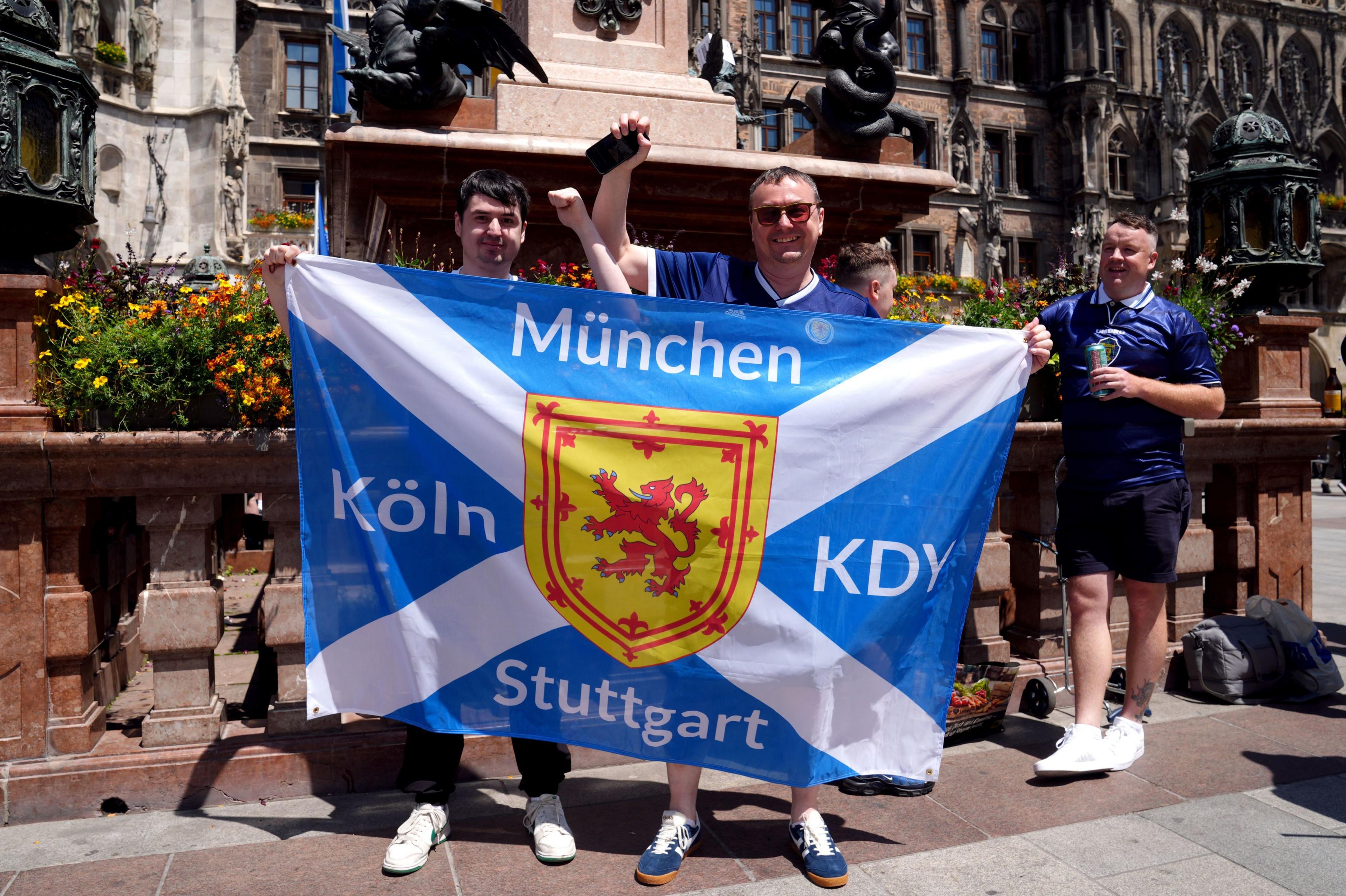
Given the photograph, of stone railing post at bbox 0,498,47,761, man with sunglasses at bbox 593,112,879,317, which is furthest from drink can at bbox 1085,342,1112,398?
stone railing post at bbox 0,498,47,761

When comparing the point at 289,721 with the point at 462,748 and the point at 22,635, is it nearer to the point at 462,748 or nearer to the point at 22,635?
the point at 462,748

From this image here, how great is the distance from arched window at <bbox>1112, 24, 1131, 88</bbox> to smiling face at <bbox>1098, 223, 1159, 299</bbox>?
46881 millimetres

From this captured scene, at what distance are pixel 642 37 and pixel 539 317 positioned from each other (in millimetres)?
3669

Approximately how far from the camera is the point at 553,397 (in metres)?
3.20

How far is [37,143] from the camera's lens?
3.82m

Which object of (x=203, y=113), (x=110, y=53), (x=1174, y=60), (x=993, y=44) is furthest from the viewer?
(x=1174, y=60)

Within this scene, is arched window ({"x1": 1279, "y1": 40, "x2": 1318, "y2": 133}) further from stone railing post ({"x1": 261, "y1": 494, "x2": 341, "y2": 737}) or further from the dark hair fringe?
stone railing post ({"x1": 261, "y1": 494, "x2": 341, "y2": 737})

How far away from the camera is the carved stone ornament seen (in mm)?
6059

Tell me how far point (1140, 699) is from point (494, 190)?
11.0 ft

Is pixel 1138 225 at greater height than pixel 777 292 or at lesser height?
greater

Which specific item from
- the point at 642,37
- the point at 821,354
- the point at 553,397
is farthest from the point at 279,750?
the point at 642,37

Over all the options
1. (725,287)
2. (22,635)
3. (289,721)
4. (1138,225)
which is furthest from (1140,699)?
(22,635)

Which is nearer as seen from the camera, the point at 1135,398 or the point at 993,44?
the point at 1135,398

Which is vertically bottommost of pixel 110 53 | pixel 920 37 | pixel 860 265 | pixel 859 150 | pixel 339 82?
pixel 860 265
